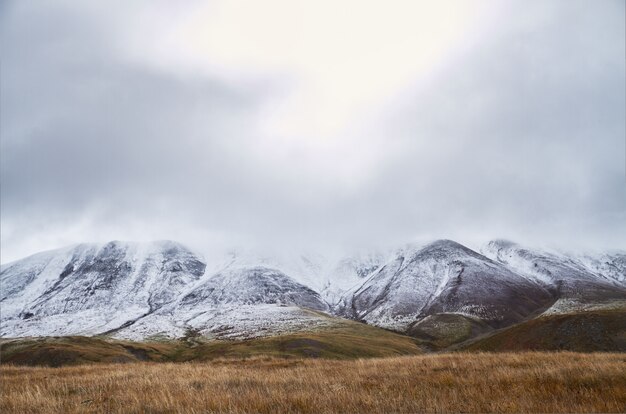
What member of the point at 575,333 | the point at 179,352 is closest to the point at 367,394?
the point at 575,333

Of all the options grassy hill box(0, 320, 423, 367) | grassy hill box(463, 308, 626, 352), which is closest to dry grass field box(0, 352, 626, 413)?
grassy hill box(463, 308, 626, 352)

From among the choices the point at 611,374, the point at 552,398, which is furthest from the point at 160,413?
the point at 611,374

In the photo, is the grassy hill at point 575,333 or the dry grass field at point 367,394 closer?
the dry grass field at point 367,394

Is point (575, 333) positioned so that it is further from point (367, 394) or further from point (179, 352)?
point (179, 352)

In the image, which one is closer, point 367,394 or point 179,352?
point 367,394

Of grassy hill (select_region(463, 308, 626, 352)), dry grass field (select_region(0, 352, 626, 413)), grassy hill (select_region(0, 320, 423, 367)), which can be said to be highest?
dry grass field (select_region(0, 352, 626, 413))

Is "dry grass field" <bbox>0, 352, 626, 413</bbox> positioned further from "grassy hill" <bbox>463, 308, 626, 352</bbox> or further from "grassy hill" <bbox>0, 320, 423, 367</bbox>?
"grassy hill" <bbox>0, 320, 423, 367</bbox>

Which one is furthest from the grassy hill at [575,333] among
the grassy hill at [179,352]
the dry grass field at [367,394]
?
the dry grass field at [367,394]

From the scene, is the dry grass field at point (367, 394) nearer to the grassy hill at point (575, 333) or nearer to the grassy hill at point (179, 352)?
the grassy hill at point (575, 333)

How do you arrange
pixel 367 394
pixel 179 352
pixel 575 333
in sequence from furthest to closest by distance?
1. pixel 179 352
2. pixel 575 333
3. pixel 367 394

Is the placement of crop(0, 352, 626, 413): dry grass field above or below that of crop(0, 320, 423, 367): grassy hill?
above

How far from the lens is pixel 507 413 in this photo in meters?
8.73

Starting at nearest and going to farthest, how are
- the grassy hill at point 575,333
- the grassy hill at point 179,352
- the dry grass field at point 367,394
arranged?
the dry grass field at point 367,394, the grassy hill at point 575,333, the grassy hill at point 179,352

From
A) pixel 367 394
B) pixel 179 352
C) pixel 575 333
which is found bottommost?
pixel 179 352
